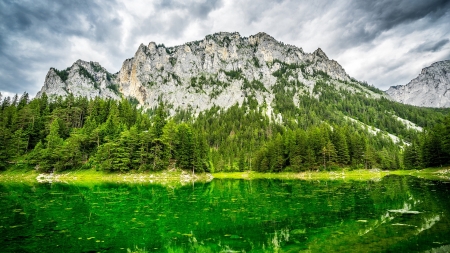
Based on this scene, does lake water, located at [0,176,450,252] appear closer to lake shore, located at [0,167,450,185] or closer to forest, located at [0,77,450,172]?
lake shore, located at [0,167,450,185]

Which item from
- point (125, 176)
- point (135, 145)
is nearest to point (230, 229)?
point (125, 176)

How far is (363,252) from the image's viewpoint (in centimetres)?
1017

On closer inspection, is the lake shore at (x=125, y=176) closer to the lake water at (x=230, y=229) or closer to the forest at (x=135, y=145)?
the forest at (x=135, y=145)

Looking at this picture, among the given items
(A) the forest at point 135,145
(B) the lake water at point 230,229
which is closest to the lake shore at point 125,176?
(A) the forest at point 135,145

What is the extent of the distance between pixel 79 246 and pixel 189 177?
62.5 metres

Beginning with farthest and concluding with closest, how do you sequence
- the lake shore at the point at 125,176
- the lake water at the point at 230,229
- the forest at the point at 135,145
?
the forest at the point at 135,145
the lake shore at the point at 125,176
the lake water at the point at 230,229

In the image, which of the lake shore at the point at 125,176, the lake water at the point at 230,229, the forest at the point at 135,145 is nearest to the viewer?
the lake water at the point at 230,229

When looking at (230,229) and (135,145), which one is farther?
(135,145)

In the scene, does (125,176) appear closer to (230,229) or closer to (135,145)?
(135,145)

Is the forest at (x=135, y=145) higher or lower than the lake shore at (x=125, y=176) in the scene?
higher

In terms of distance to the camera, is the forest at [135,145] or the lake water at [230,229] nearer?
the lake water at [230,229]

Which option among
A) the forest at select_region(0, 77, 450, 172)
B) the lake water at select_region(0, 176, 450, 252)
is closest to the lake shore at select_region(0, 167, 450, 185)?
the forest at select_region(0, 77, 450, 172)

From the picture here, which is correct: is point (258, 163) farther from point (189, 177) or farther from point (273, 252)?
point (273, 252)

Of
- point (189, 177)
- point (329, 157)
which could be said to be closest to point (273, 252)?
point (189, 177)
